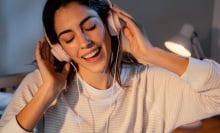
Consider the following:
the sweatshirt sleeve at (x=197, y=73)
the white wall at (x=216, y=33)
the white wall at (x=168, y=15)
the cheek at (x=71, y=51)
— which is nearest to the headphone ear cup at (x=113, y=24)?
the cheek at (x=71, y=51)

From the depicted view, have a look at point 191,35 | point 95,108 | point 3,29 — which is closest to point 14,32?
point 3,29

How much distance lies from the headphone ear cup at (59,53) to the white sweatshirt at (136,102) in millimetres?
99

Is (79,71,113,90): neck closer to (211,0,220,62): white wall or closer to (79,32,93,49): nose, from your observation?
(79,32,93,49): nose

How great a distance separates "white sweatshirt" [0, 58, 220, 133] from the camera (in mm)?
1031

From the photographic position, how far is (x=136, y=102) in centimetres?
114

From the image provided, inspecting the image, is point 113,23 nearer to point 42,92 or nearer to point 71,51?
point 71,51

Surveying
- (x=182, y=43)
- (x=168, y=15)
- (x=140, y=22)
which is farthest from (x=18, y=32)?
(x=168, y=15)

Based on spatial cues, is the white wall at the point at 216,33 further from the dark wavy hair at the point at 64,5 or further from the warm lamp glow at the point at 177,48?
the dark wavy hair at the point at 64,5

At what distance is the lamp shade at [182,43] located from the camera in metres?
1.63

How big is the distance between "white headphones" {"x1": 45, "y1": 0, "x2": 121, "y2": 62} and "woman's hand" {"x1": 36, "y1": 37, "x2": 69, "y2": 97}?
0.11ft

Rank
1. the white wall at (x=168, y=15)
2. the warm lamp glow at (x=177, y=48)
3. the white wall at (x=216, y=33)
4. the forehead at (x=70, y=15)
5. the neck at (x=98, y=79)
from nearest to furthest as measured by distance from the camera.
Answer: the forehead at (x=70, y=15) → the neck at (x=98, y=79) → the warm lamp glow at (x=177, y=48) → the white wall at (x=168, y=15) → the white wall at (x=216, y=33)

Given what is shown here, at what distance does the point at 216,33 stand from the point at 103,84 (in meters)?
1.30

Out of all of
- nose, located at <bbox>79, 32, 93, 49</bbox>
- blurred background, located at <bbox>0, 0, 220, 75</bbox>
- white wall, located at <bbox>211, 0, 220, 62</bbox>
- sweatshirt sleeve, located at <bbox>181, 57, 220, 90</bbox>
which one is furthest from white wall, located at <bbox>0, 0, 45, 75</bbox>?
white wall, located at <bbox>211, 0, 220, 62</bbox>

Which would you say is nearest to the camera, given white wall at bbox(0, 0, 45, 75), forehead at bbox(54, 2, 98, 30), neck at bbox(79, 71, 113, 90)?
forehead at bbox(54, 2, 98, 30)
